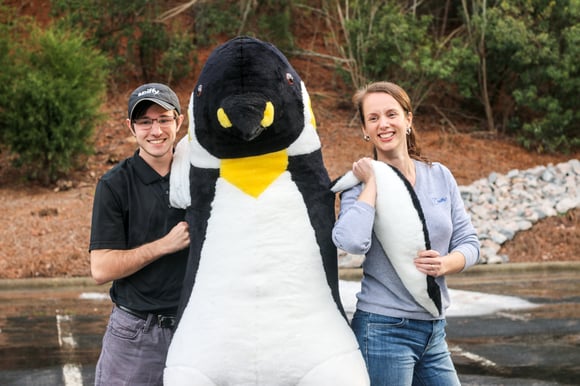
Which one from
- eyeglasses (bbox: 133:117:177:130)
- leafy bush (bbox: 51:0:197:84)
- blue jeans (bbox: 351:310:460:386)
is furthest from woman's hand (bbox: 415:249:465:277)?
leafy bush (bbox: 51:0:197:84)

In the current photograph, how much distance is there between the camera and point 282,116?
3217 mm

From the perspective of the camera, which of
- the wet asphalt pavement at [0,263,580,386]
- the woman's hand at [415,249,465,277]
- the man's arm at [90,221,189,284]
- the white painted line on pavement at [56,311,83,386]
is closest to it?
the woman's hand at [415,249,465,277]

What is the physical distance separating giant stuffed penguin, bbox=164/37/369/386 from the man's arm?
11 cm

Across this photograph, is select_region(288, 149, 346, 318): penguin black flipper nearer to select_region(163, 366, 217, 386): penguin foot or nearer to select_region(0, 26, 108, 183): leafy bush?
select_region(163, 366, 217, 386): penguin foot

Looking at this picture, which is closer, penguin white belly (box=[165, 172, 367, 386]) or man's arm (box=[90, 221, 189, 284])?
penguin white belly (box=[165, 172, 367, 386])

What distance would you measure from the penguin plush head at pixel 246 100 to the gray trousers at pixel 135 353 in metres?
0.90

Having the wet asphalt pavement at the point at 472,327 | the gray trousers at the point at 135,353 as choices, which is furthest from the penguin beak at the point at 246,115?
the wet asphalt pavement at the point at 472,327

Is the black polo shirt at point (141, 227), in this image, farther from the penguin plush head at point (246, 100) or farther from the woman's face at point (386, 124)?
the woman's face at point (386, 124)

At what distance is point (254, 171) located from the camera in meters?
3.25

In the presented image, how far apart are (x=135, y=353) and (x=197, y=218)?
766 millimetres

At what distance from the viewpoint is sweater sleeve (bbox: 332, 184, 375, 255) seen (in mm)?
3115

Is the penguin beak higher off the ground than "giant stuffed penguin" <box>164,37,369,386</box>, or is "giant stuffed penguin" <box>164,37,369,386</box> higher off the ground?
the penguin beak

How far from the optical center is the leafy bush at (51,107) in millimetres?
12961

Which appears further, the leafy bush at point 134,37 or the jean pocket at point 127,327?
the leafy bush at point 134,37
